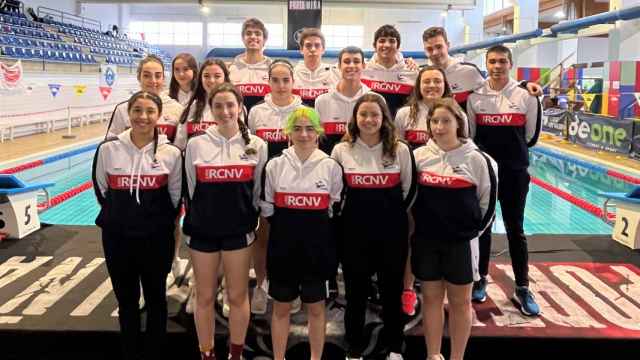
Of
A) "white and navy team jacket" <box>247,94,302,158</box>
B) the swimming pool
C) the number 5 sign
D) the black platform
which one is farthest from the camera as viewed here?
the swimming pool

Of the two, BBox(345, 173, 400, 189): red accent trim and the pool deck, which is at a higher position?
BBox(345, 173, 400, 189): red accent trim

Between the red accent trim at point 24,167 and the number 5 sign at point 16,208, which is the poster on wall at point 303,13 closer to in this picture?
the red accent trim at point 24,167

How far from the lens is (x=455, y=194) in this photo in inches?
103

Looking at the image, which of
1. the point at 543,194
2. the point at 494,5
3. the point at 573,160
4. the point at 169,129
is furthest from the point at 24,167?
the point at 494,5

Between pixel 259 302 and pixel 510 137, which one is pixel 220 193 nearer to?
pixel 259 302

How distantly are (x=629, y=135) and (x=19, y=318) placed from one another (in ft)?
30.3

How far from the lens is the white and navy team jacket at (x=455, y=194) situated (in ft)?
8.56

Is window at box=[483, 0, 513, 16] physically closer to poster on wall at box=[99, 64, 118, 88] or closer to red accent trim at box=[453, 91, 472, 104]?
poster on wall at box=[99, 64, 118, 88]

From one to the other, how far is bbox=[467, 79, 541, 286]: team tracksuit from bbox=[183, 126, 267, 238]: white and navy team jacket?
147 cm

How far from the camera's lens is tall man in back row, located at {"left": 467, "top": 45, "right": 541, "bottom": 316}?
3.20 meters

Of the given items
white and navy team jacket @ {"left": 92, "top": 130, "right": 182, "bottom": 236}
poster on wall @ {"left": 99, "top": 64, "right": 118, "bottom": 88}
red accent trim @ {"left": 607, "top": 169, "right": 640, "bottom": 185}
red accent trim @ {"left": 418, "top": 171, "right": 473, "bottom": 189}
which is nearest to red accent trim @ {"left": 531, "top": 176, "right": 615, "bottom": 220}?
red accent trim @ {"left": 607, "top": 169, "right": 640, "bottom": 185}

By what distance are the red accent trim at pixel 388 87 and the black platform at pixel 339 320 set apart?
1.40 metres

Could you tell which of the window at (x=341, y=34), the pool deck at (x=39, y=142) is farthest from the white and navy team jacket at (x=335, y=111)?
the window at (x=341, y=34)

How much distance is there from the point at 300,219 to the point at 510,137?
58.9 inches
